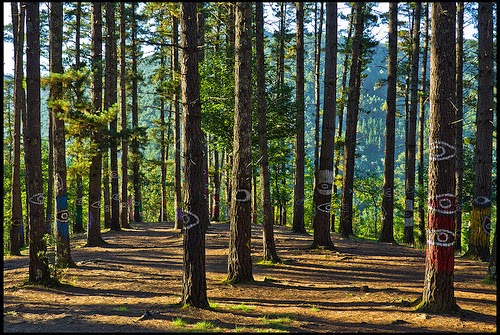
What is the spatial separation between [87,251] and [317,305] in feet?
34.5

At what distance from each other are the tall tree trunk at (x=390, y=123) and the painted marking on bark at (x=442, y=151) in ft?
37.4

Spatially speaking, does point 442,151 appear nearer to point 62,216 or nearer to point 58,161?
point 62,216

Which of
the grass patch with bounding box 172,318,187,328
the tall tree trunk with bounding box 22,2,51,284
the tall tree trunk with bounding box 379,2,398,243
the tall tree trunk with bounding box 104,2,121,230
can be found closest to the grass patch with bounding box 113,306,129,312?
the grass patch with bounding box 172,318,187,328

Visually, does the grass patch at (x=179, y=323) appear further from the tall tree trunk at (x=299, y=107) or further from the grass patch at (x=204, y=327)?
the tall tree trunk at (x=299, y=107)

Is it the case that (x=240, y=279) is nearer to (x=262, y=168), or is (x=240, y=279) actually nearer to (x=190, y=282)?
(x=190, y=282)

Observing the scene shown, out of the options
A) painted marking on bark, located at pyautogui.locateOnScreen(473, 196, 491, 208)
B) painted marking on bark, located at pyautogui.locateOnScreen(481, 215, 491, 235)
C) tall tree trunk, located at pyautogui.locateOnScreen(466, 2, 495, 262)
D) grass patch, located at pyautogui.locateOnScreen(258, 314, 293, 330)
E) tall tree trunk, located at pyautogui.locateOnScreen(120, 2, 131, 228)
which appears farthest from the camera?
tall tree trunk, located at pyautogui.locateOnScreen(120, 2, 131, 228)

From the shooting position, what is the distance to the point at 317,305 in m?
8.61

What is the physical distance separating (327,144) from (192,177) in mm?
7485

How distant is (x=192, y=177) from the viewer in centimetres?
816

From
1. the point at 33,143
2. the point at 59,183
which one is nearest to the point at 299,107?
the point at 59,183

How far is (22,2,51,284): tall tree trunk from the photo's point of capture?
1004 cm

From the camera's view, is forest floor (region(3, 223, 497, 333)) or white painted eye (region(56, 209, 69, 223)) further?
white painted eye (region(56, 209, 69, 223))

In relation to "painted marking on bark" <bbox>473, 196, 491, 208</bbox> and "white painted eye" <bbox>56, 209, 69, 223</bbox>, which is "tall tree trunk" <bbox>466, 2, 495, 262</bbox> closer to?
"painted marking on bark" <bbox>473, 196, 491, 208</bbox>

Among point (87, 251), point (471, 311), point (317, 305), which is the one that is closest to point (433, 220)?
point (471, 311)
